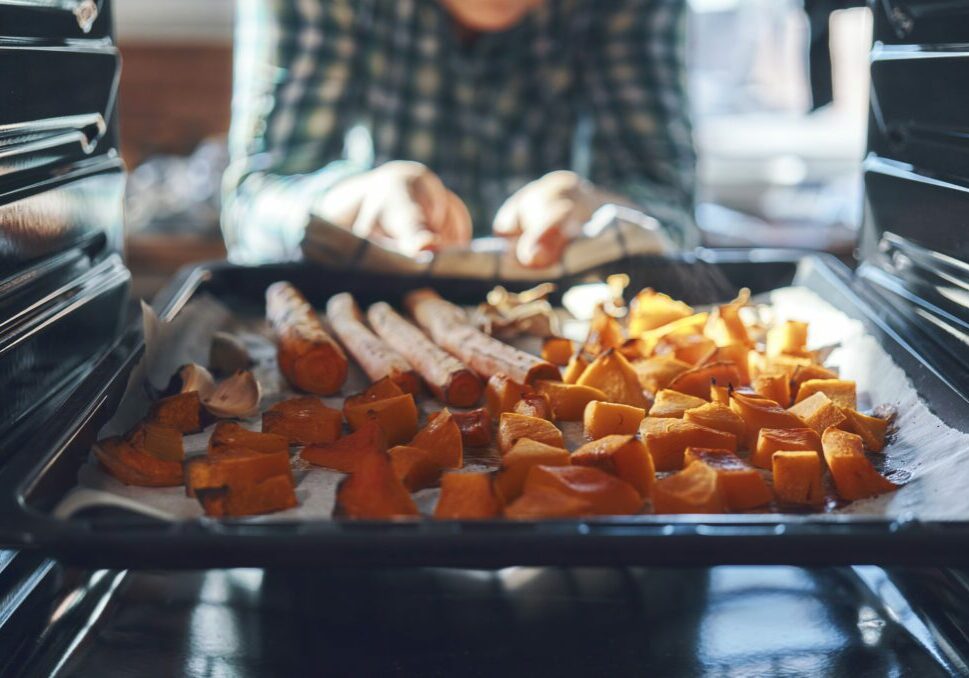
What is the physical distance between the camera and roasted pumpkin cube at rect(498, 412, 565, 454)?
2.84 ft

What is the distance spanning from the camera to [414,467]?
81 centimetres

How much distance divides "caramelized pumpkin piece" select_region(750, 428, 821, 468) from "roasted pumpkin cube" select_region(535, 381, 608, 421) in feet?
0.61

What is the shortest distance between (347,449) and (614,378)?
0.31 metres

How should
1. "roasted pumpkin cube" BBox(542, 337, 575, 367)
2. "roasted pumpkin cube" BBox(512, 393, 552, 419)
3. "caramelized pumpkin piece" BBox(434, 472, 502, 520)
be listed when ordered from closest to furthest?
"caramelized pumpkin piece" BBox(434, 472, 502, 520) < "roasted pumpkin cube" BBox(512, 393, 552, 419) < "roasted pumpkin cube" BBox(542, 337, 575, 367)

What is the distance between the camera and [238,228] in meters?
2.05

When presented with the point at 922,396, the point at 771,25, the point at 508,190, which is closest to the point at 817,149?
the point at 771,25

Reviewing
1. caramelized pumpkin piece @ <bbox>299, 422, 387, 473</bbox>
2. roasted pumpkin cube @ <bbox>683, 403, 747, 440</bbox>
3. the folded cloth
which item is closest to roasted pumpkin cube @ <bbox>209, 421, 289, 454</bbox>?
caramelized pumpkin piece @ <bbox>299, 422, 387, 473</bbox>

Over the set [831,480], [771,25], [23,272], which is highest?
[771,25]

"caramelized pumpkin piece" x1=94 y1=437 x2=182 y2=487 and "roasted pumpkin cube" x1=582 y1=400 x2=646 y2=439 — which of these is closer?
"caramelized pumpkin piece" x1=94 y1=437 x2=182 y2=487

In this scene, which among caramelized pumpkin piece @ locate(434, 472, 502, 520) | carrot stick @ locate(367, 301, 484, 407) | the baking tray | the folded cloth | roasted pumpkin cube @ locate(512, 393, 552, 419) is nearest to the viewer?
the baking tray

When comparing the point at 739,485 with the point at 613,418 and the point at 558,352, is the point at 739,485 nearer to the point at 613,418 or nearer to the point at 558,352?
the point at 613,418

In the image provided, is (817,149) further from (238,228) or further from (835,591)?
(835,591)

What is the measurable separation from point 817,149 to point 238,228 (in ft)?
11.3

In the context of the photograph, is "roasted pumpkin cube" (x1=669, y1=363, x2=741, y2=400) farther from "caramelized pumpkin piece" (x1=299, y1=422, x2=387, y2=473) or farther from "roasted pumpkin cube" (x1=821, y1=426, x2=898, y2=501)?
"caramelized pumpkin piece" (x1=299, y1=422, x2=387, y2=473)
